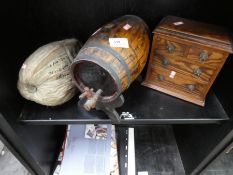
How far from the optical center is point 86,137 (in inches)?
44.9

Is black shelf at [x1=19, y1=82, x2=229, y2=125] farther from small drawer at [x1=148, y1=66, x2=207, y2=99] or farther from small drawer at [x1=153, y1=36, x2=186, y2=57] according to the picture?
small drawer at [x1=153, y1=36, x2=186, y2=57]

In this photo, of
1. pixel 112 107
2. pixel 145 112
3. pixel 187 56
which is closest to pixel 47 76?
pixel 112 107

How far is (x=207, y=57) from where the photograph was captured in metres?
0.71

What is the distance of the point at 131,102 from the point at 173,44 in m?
0.27

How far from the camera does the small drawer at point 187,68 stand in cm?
75

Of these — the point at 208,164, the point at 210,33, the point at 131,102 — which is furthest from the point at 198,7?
the point at 208,164

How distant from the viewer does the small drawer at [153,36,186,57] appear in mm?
731

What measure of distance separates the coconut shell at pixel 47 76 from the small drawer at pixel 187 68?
0.34 meters

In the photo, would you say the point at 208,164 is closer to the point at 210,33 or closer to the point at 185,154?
the point at 185,154

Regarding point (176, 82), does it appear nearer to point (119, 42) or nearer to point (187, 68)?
point (187, 68)

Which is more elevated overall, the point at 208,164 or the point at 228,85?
the point at 228,85

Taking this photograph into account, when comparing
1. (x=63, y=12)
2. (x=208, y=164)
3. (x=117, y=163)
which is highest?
(x=63, y=12)

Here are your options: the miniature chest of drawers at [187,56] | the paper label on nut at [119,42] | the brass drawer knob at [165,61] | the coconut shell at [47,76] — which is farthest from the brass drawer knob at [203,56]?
the coconut shell at [47,76]

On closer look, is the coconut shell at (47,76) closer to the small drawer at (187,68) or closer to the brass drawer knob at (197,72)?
the small drawer at (187,68)
